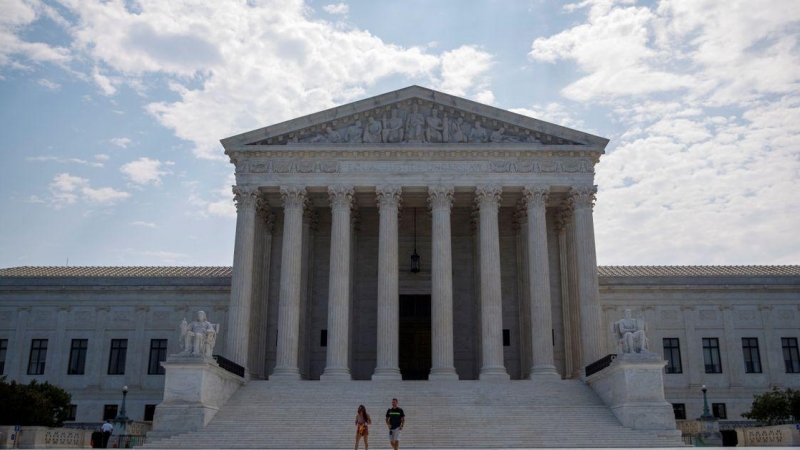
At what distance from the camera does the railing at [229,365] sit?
124 feet

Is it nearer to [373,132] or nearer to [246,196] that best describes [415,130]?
[373,132]

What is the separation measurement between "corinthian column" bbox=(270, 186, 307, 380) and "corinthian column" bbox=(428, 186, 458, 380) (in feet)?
23.9

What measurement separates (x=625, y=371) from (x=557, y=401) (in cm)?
402

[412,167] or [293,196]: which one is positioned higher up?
[412,167]

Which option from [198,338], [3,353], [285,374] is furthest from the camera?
[3,353]

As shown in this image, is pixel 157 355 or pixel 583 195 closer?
pixel 583 195

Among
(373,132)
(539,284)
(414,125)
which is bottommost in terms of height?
(539,284)

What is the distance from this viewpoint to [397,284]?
4303cm

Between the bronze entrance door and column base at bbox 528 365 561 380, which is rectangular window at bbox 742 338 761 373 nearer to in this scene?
column base at bbox 528 365 561 380

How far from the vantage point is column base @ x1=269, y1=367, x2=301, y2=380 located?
135ft

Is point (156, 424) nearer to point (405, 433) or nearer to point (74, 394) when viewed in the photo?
point (405, 433)

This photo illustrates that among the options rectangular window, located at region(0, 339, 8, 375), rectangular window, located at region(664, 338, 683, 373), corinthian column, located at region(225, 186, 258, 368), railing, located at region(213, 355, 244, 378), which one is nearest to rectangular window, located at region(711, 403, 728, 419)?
rectangular window, located at region(664, 338, 683, 373)

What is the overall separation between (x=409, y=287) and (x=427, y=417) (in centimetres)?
1552

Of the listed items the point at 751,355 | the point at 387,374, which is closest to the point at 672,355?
the point at 751,355
